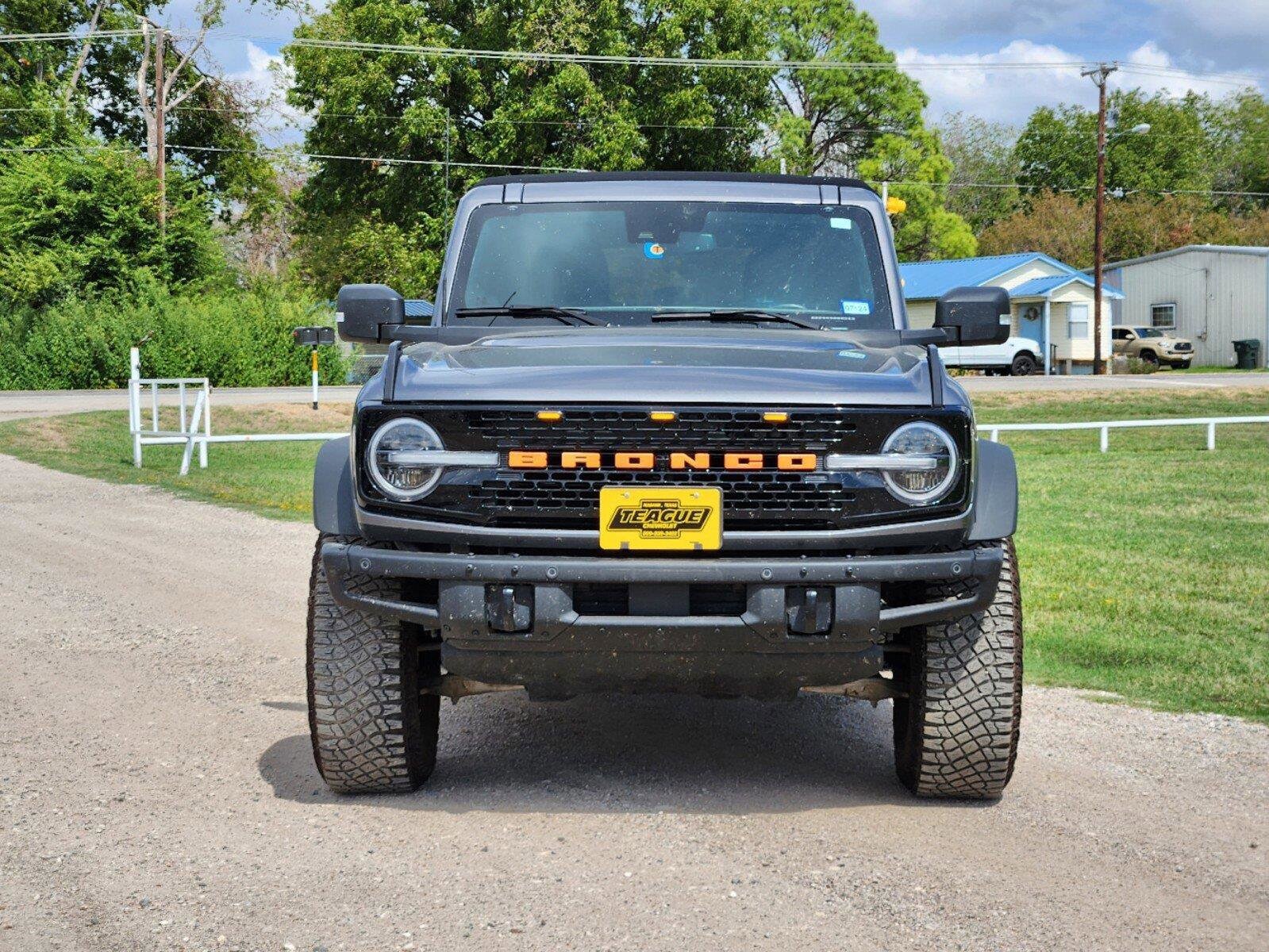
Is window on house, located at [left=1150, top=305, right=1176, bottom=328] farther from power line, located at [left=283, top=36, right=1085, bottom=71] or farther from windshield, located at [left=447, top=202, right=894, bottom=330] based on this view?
windshield, located at [left=447, top=202, right=894, bottom=330]

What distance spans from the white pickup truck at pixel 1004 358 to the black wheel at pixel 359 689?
144 ft

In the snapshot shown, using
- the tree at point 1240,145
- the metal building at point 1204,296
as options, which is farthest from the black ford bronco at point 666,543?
the tree at point 1240,145

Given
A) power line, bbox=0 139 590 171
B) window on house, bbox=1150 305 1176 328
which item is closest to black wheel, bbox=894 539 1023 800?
power line, bbox=0 139 590 171

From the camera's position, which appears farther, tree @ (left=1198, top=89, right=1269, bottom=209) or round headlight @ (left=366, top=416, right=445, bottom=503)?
tree @ (left=1198, top=89, right=1269, bottom=209)

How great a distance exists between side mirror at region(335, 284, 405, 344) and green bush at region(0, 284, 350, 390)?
3278cm

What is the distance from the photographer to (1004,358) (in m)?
50.1

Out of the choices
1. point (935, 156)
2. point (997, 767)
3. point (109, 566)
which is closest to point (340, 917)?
point (997, 767)

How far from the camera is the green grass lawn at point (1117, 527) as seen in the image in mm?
7188

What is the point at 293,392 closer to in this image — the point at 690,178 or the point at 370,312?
the point at 690,178

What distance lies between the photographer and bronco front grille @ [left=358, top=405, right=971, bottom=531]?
4.27 meters

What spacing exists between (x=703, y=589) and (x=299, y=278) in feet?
172

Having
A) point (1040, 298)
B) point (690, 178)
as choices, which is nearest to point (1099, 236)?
point (1040, 298)

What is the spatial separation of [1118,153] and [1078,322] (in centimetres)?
4236

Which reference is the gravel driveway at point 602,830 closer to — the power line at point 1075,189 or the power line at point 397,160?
the power line at point 397,160
